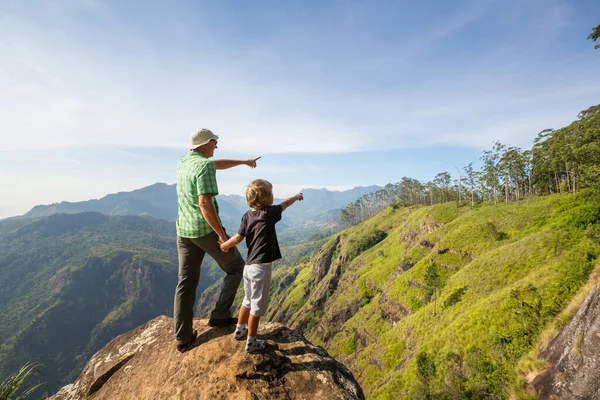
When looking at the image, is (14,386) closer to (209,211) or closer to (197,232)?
(197,232)

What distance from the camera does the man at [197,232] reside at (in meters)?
5.18

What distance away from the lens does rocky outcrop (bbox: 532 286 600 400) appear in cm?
836

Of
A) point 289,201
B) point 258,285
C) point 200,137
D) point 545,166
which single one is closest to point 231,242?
point 258,285

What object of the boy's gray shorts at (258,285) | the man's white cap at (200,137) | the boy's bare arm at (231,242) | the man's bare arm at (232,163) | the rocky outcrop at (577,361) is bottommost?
the rocky outcrop at (577,361)

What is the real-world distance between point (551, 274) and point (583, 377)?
22228mm

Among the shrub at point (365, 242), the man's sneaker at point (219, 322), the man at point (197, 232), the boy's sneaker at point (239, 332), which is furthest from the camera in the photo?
the shrub at point (365, 242)

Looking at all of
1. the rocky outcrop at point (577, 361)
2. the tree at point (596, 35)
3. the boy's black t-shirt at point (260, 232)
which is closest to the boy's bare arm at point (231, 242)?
the boy's black t-shirt at point (260, 232)

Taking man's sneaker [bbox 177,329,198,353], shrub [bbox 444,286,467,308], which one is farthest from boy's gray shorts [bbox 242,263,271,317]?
shrub [bbox 444,286,467,308]

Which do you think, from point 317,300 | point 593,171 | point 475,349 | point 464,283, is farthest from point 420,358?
point 317,300

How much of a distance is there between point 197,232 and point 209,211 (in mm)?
613

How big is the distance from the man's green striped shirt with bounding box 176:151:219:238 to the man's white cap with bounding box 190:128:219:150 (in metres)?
0.19

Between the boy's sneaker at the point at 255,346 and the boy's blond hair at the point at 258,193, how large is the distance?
8.49 ft

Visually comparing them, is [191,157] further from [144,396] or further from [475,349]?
[475,349]

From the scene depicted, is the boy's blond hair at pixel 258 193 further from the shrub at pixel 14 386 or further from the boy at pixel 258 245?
the shrub at pixel 14 386
